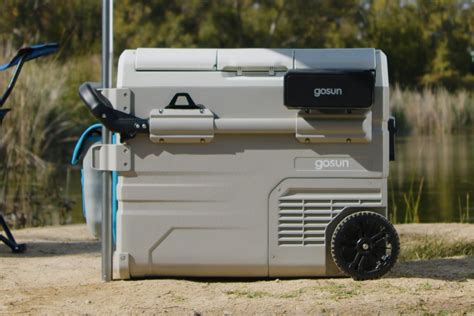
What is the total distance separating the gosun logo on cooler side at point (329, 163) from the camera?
5398mm

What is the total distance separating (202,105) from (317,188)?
28.6 inches

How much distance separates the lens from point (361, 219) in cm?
536

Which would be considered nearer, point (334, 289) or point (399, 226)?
point (334, 289)

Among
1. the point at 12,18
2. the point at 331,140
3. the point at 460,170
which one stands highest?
the point at 12,18

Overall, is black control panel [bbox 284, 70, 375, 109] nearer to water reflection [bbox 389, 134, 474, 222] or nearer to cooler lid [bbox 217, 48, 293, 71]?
cooler lid [bbox 217, 48, 293, 71]

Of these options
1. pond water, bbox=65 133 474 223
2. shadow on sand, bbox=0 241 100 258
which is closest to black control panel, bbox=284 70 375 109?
shadow on sand, bbox=0 241 100 258

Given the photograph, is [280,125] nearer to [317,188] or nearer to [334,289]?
[317,188]

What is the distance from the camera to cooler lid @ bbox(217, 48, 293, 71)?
5387 millimetres

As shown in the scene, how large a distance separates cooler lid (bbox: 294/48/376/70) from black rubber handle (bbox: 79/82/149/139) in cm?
86

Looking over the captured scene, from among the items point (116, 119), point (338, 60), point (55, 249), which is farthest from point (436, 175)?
point (116, 119)

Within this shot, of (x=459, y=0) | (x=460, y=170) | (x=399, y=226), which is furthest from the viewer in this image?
(x=459, y=0)

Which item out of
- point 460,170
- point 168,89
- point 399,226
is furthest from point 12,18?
point 168,89

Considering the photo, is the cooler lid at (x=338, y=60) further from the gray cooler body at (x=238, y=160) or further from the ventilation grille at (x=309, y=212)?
the ventilation grille at (x=309, y=212)

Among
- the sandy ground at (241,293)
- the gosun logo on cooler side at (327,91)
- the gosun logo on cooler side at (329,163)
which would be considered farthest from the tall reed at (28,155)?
the gosun logo on cooler side at (327,91)
